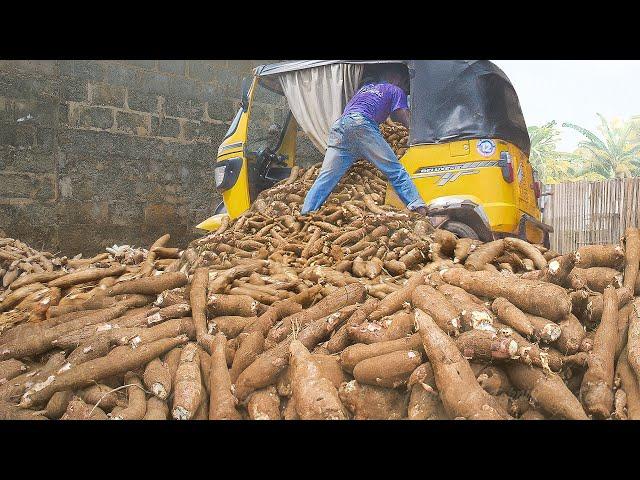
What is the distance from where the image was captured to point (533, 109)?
295 centimetres

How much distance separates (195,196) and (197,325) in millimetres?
1171

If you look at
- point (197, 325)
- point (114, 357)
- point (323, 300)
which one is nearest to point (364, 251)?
point (323, 300)

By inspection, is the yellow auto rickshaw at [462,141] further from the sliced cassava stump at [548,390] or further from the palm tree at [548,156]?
the sliced cassava stump at [548,390]

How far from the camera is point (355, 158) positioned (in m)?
3.20

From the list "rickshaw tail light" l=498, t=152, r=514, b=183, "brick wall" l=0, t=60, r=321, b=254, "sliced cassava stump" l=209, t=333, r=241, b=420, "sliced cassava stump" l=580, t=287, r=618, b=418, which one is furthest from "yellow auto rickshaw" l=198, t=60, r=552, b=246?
"sliced cassava stump" l=209, t=333, r=241, b=420

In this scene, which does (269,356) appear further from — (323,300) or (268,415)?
(323,300)

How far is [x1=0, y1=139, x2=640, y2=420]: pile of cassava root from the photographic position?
1920 millimetres

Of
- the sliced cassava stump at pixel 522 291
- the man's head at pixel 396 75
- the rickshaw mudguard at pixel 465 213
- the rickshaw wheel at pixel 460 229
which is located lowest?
the sliced cassava stump at pixel 522 291

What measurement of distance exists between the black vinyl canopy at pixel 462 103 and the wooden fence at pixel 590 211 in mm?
352

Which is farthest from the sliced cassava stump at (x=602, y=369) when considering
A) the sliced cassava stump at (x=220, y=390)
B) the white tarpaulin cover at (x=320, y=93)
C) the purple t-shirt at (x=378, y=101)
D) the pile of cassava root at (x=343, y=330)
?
the white tarpaulin cover at (x=320, y=93)

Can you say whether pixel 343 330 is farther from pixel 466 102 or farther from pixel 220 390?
pixel 466 102

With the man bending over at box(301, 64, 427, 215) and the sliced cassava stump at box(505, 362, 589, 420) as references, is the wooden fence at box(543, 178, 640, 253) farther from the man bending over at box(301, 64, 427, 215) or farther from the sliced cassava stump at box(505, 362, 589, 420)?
the sliced cassava stump at box(505, 362, 589, 420)

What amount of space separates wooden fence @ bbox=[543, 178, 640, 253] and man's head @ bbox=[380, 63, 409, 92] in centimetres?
100

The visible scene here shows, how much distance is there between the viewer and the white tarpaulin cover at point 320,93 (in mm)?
3174
